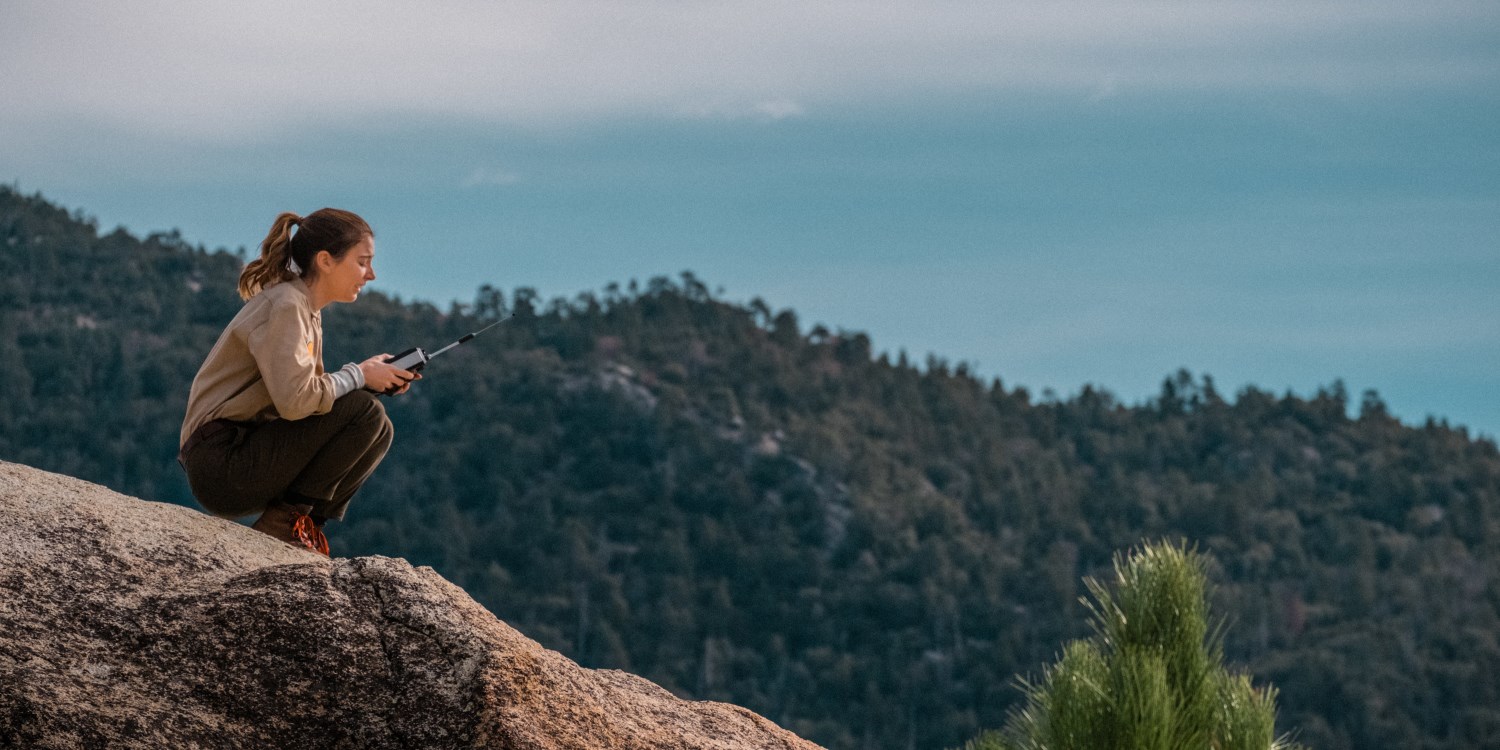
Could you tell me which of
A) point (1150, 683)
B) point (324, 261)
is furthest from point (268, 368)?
point (1150, 683)

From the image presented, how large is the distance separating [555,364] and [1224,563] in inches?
1612

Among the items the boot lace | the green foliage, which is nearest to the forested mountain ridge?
the green foliage

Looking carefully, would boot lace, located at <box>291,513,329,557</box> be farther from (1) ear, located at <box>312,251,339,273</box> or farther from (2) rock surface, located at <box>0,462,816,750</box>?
(2) rock surface, located at <box>0,462,816,750</box>

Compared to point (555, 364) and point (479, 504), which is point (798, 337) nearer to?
point (555, 364)

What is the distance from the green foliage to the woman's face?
168 inches

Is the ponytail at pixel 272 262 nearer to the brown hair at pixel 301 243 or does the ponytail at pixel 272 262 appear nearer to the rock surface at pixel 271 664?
the brown hair at pixel 301 243

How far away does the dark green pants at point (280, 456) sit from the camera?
19.0 ft

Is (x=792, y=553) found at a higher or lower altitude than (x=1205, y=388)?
lower

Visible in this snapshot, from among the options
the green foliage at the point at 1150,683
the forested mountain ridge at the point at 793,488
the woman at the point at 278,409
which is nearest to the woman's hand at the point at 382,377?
the woman at the point at 278,409

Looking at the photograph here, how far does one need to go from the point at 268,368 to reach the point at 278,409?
126 millimetres

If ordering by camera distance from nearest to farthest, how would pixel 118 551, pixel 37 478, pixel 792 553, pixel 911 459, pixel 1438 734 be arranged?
pixel 118 551, pixel 37 478, pixel 1438 734, pixel 792 553, pixel 911 459

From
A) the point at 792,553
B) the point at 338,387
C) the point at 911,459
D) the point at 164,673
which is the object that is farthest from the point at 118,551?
the point at 911,459

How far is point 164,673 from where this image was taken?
4668mm

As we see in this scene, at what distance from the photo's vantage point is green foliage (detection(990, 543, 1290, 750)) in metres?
8.69
